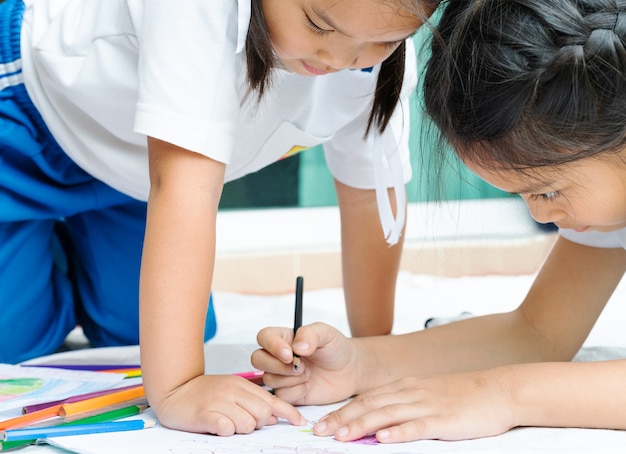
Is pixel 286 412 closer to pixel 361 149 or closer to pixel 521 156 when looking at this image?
pixel 521 156

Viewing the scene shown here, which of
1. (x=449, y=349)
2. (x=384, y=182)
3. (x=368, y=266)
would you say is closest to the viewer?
(x=449, y=349)

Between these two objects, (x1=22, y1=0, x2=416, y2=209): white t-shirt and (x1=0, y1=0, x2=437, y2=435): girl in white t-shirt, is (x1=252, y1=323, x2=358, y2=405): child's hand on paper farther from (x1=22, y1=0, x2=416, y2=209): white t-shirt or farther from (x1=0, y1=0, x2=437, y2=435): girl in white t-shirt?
(x1=22, y1=0, x2=416, y2=209): white t-shirt

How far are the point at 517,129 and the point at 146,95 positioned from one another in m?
0.28

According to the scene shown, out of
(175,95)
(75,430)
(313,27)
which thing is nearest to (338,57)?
(313,27)

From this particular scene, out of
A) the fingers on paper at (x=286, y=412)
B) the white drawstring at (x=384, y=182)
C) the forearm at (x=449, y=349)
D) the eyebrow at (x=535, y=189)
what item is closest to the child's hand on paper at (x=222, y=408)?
the fingers on paper at (x=286, y=412)

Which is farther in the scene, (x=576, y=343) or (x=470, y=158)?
(x=576, y=343)

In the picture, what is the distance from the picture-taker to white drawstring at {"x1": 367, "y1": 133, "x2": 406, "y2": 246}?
37.2 inches

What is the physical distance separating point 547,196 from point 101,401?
1.22 feet

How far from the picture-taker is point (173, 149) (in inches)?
27.1

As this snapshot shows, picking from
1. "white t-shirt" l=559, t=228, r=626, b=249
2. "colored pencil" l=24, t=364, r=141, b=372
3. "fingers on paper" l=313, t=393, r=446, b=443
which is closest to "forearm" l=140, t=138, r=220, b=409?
"fingers on paper" l=313, t=393, r=446, b=443

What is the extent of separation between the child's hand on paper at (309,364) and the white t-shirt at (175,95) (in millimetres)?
150

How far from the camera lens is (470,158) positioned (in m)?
0.67

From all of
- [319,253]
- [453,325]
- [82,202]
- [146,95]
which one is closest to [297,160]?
[319,253]

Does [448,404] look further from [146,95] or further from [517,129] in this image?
[146,95]
